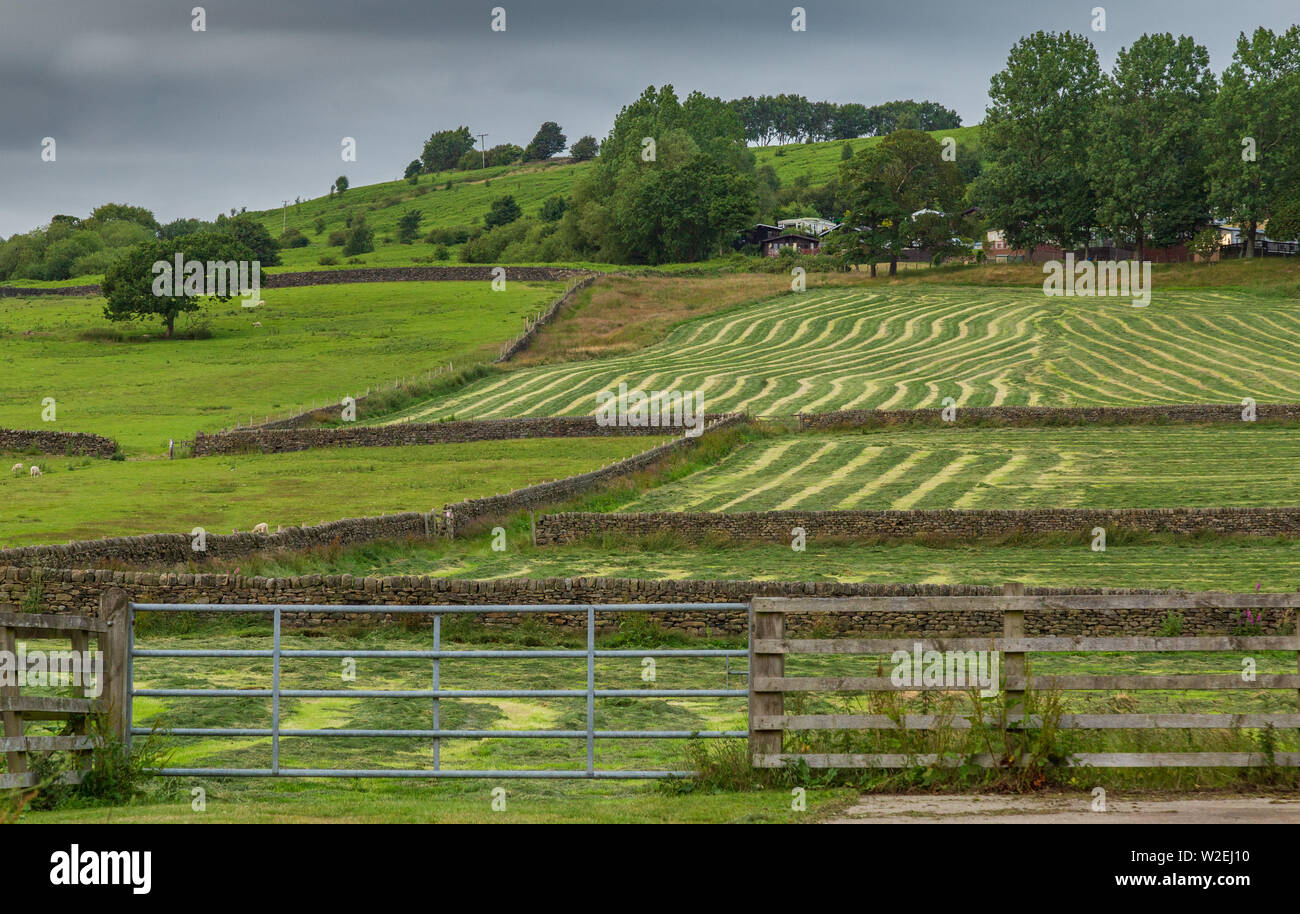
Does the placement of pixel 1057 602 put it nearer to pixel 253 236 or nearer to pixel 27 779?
pixel 27 779

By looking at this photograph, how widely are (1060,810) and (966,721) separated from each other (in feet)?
4.08

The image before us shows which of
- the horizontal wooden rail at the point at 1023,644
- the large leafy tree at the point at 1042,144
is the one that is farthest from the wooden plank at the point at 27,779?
the large leafy tree at the point at 1042,144

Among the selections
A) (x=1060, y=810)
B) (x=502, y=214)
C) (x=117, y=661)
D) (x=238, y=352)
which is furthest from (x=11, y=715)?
(x=502, y=214)

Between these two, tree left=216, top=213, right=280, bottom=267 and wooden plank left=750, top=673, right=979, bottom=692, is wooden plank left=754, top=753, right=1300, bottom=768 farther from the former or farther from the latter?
tree left=216, top=213, right=280, bottom=267

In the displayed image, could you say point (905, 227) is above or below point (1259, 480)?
above

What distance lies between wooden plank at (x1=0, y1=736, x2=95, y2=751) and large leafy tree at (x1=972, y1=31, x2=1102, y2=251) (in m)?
108

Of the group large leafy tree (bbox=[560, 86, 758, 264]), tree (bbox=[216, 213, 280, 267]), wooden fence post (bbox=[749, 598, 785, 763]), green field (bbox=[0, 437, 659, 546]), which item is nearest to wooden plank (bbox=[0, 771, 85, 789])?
wooden fence post (bbox=[749, 598, 785, 763])

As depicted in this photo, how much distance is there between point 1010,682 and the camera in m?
11.4
